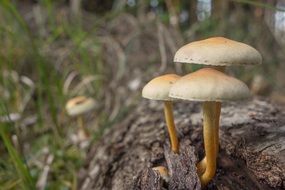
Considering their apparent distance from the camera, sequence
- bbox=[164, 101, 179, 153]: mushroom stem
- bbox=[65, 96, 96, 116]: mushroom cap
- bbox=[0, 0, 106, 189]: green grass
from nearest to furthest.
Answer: bbox=[164, 101, 179, 153]: mushroom stem → bbox=[0, 0, 106, 189]: green grass → bbox=[65, 96, 96, 116]: mushroom cap

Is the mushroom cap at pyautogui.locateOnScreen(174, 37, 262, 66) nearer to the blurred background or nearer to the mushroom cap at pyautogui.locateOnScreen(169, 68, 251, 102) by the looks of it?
the mushroom cap at pyautogui.locateOnScreen(169, 68, 251, 102)

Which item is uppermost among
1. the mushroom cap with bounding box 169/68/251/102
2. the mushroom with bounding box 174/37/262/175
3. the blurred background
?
the mushroom with bounding box 174/37/262/175

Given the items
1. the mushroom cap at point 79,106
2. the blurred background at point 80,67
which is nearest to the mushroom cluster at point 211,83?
the blurred background at point 80,67

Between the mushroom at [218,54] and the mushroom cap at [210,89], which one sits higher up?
the mushroom at [218,54]

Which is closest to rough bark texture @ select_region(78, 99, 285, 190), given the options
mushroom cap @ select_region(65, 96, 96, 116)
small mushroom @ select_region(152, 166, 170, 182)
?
small mushroom @ select_region(152, 166, 170, 182)

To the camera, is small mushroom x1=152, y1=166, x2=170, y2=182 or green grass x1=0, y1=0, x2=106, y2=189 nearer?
small mushroom x1=152, y1=166, x2=170, y2=182

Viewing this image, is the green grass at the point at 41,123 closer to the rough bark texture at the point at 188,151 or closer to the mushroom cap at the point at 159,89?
the rough bark texture at the point at 188,151
